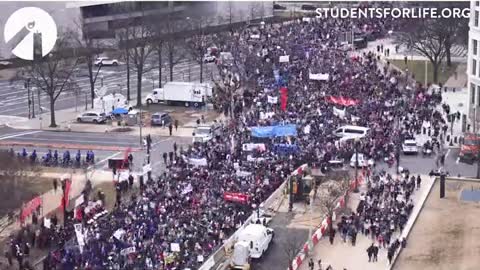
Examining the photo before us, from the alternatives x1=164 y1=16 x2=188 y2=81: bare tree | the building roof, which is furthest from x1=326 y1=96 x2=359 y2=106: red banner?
the building roof

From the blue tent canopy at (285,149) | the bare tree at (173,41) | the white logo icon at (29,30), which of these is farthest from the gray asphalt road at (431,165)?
the white logo icon at (29,30)

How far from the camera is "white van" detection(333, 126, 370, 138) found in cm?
5488

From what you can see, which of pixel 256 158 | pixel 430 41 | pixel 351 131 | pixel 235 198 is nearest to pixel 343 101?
pixel 351 131

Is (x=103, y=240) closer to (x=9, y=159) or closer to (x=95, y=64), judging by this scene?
(x=9, y=159)

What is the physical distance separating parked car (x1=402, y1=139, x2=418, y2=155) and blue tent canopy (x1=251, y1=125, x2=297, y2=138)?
5.95m

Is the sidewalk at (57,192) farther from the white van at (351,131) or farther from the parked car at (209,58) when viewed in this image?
the parked car at (209,58)

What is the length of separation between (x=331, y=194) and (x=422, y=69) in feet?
130

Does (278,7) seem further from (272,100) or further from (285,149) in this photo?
(285,149)

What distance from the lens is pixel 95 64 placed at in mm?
89812

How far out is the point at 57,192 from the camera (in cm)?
4591

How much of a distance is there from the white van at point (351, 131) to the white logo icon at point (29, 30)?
29.7 m

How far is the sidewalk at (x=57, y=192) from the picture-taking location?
40.2 metres

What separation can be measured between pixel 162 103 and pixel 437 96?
1912 centimetres

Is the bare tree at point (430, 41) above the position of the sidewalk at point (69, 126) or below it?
above
